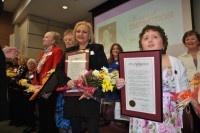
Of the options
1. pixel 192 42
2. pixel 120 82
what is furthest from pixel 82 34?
pixel 192 42

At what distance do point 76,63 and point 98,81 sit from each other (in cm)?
40

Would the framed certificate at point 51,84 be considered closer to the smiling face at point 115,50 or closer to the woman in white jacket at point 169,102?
the woman in white jacket at point 169,102

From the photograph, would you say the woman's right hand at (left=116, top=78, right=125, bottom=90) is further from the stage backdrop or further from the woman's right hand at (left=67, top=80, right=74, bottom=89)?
the stage backdrop

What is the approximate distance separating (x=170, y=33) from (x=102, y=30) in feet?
8.44

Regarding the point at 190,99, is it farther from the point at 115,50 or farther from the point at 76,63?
the point at 115,50

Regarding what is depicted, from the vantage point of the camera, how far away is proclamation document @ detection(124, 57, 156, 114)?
1.25m

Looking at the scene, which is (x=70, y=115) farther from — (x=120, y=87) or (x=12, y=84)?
(x=12, y=84)

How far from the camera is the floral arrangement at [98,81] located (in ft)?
4.70

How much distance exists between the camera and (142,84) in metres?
1.29

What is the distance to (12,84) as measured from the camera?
→ 12.8ft

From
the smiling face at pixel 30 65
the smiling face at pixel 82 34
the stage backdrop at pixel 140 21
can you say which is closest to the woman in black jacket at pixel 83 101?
the smiling face at pixel 82 34

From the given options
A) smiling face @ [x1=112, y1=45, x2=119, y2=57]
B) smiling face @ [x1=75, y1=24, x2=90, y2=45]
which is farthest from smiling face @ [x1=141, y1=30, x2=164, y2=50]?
smiling face @ [x1=112, y1=45, x2=119, y2=57]

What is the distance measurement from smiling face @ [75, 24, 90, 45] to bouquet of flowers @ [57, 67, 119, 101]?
19.1 inches

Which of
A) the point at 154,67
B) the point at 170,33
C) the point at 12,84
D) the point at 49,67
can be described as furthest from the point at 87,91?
the point at 170,33
